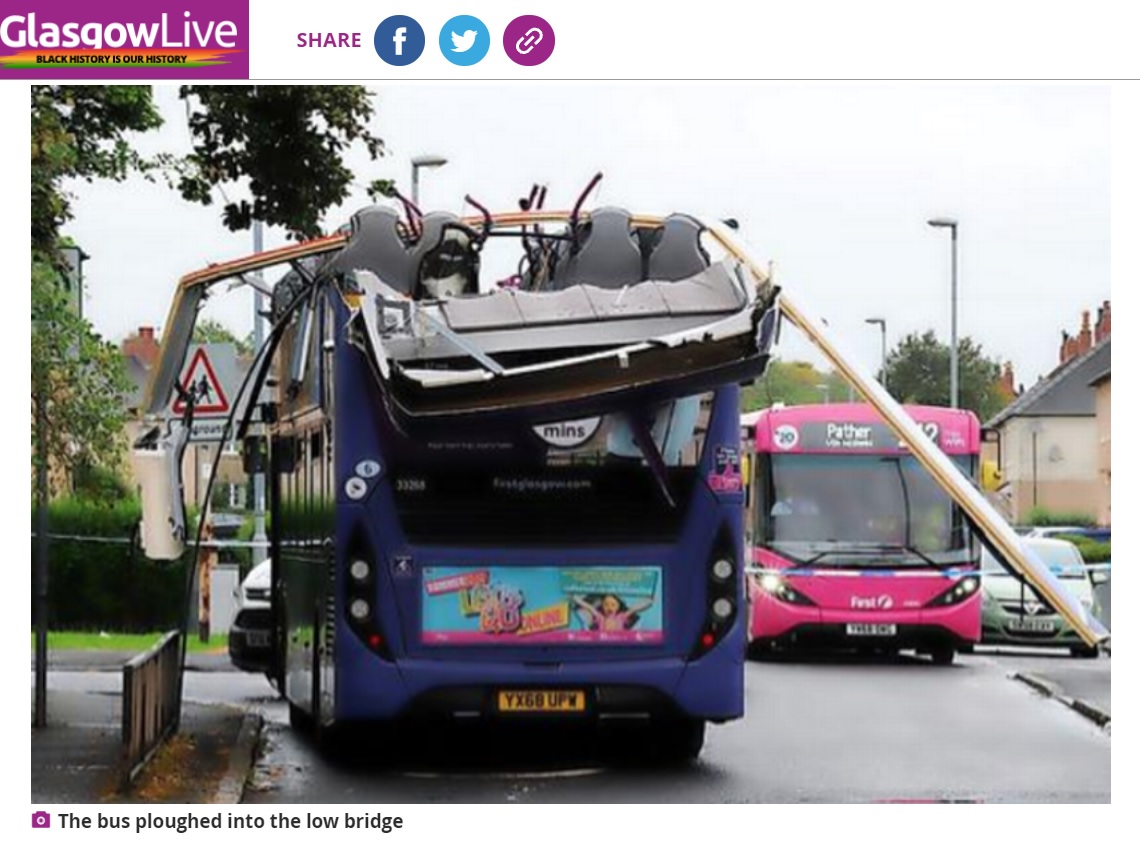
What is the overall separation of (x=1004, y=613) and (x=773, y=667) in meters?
6.02

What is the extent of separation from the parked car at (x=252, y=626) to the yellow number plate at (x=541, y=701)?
6938 mm

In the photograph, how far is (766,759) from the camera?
57.4 ft

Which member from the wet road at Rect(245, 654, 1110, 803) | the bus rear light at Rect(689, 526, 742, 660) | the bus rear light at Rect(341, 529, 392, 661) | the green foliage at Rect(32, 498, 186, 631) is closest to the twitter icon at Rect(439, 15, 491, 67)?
the bus rear light at Rect(341, 529, 392, 661)

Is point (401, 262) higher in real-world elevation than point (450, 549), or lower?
higher

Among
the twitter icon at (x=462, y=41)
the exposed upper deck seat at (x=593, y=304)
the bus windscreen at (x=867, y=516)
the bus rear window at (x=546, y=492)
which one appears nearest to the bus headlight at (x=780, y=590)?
the bus windscreen at (x=867, y=516)

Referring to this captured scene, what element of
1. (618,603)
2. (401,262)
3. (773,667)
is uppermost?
(401,262)

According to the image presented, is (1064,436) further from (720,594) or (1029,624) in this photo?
(720,594)

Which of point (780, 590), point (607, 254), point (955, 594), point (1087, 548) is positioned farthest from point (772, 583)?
point (607, 254)

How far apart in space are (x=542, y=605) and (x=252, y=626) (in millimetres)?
7816

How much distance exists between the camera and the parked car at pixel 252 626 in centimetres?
2288
